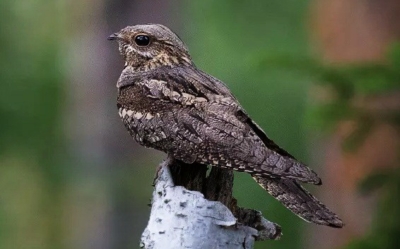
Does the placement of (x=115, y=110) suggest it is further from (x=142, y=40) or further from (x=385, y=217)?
(x=385, y=217)

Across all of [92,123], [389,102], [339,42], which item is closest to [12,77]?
[92,123]

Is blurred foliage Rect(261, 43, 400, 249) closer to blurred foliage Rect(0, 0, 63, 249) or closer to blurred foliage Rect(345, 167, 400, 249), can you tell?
blurred foliage Rect(345, 167, 400, 249)

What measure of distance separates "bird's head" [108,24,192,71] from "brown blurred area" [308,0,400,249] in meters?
2.41

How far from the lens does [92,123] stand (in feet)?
33.3

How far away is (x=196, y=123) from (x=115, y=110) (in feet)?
19.6

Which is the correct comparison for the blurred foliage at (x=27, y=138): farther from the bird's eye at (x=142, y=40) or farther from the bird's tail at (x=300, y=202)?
the bird's tail at (x=300, y=202)

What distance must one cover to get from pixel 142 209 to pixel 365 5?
4093 mm

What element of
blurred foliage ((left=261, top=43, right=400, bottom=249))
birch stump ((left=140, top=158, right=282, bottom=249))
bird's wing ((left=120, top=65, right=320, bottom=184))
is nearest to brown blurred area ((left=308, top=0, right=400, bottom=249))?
blurred foliage ((left=261, top=43, right=400, bottom=249))

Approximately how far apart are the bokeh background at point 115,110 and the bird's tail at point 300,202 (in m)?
2.67

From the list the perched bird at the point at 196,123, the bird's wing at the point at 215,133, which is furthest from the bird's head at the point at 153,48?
the bird's wing at the point at 215,133

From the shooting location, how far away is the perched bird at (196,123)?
369 cm

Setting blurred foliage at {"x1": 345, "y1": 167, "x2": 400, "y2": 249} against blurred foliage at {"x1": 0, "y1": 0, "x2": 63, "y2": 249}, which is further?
blurred foliage at {"x1": 0, "y1": 0, "x2": 63, "y2": 249}

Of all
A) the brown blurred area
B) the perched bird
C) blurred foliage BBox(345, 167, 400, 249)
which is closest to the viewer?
the perched bird

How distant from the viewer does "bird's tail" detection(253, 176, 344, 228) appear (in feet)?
11.4
